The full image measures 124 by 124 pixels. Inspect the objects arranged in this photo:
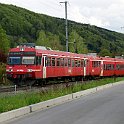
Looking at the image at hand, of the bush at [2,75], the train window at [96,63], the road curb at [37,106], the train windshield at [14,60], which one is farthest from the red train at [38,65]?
the road curb at [37,106]

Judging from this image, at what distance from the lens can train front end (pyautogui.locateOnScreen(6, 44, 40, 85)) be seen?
32781 mm

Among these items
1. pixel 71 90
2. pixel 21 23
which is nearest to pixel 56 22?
pixel 21 23

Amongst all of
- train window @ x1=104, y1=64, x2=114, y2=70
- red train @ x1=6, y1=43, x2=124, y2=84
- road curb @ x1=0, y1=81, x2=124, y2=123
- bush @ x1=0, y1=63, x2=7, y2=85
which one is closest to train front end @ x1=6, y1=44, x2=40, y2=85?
red train @ x1=6, y1=43, x2=124, y2=84

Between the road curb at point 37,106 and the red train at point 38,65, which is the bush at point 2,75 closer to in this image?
the red train at point 38,65

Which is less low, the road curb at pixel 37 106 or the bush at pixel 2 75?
the bush at pixel 2 75

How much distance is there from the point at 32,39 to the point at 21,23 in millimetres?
8182

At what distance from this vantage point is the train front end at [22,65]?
1291 inches

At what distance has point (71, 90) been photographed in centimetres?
2517

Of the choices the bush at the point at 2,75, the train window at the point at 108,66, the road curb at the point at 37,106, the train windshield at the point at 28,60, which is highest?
the train windshield at the point at 28,60

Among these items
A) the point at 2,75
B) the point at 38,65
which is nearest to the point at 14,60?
the point at 38,65

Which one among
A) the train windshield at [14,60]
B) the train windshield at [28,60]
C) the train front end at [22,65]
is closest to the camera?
the train front end at [22,65]

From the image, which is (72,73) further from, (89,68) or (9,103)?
(9,103)

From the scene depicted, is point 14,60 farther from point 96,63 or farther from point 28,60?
point 96,63

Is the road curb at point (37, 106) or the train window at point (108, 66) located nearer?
the road curb at point (37, 106)
